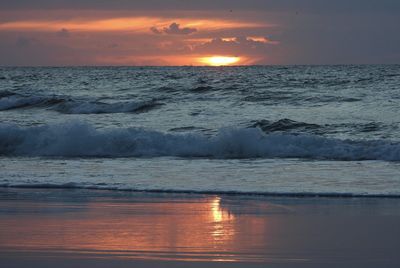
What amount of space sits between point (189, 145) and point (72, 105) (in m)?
13.1

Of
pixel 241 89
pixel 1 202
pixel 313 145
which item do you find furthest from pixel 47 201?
pixel 241 89

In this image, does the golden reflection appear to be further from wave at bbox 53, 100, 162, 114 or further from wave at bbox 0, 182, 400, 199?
wave at bbox 53, 100, 162, 114

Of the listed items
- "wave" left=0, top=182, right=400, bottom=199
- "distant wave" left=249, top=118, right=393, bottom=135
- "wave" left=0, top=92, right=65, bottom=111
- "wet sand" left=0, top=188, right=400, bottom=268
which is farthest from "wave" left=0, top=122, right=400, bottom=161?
"wave" left=0, top=92, right=65, bottom=111

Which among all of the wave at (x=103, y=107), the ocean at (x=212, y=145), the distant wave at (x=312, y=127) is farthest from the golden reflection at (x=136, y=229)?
the wave at (x=103, y=107)

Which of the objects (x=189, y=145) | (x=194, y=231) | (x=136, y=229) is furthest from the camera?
(x=189, y=145)

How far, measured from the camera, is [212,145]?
47.8 feet

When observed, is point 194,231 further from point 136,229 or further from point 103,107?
point 103,107

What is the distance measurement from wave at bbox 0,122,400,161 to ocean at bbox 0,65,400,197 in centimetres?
2

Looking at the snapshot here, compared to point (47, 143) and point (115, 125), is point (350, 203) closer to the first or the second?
point (47, 143)

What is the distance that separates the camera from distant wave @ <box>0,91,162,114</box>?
84.5 feet

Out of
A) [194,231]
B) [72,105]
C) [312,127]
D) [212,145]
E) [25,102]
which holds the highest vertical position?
[25,102]

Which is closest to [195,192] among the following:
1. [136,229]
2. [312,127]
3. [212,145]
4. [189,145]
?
[136,229]

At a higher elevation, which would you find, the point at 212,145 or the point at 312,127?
the point at 312,127

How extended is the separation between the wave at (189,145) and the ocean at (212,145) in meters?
0.02
